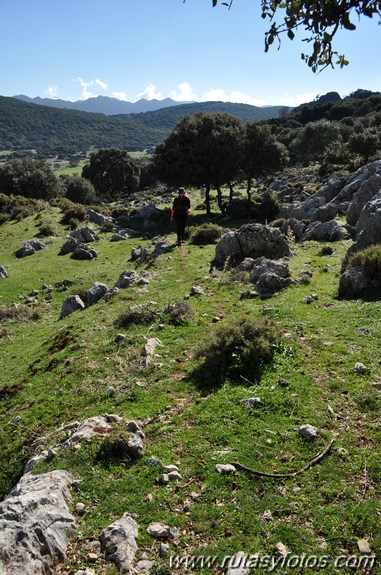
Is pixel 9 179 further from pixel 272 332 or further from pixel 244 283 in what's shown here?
pixel 272 332

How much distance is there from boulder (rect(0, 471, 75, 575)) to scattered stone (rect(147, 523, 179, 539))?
1.18 meters

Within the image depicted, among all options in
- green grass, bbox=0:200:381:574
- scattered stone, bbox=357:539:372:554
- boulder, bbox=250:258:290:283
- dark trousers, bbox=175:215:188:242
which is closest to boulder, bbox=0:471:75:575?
green grass, bbox=0:200:381:574

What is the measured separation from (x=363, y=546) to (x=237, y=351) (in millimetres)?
5761

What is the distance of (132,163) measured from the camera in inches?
3499

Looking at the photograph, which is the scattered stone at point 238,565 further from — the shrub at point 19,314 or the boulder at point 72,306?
the shrub at point 19,314

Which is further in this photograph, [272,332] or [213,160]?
[213,160]

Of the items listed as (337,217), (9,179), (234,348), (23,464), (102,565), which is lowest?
(23,464)

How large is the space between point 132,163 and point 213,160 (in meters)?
45.0

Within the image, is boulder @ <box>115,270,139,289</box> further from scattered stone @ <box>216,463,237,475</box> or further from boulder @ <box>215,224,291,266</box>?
scattered stone @ <box>216,463,237,475</box>

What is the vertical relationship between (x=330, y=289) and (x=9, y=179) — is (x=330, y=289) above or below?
below

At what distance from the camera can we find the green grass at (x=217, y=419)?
6238 mm

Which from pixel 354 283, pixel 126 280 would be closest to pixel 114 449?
pixel 354 283

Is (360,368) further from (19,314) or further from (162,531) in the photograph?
(19,314)

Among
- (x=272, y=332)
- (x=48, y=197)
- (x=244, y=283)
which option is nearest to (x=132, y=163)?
(x=48, y=197)
